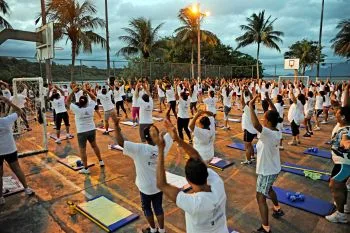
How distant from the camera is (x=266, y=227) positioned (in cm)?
415

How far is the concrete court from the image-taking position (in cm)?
447

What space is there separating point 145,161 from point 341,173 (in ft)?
10.4

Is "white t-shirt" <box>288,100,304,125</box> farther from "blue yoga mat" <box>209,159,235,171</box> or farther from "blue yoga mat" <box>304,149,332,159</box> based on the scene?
"blue yoga mat" <box>209,159,235,171</box>

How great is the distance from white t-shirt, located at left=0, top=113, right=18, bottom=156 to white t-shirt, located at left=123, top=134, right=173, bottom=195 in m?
2.82

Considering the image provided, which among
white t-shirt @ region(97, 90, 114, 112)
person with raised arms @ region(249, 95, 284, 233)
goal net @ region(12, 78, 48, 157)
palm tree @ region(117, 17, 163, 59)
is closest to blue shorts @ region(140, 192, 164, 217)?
person with raised arms @ region(249, 95, 284, 233)

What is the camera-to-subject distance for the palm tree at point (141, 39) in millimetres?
27578

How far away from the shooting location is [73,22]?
19.3 metres

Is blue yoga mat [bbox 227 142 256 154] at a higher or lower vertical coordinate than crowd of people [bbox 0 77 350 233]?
lower

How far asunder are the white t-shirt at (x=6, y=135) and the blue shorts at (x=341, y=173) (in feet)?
19.2

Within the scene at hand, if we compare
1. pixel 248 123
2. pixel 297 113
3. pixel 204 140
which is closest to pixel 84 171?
pixel 204 140

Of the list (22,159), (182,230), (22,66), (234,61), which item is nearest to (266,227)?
(182,230)

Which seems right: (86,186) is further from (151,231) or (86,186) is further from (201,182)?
(201,182)

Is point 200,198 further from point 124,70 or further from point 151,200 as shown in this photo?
point 124,70

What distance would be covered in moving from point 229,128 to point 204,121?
6.88 meters
